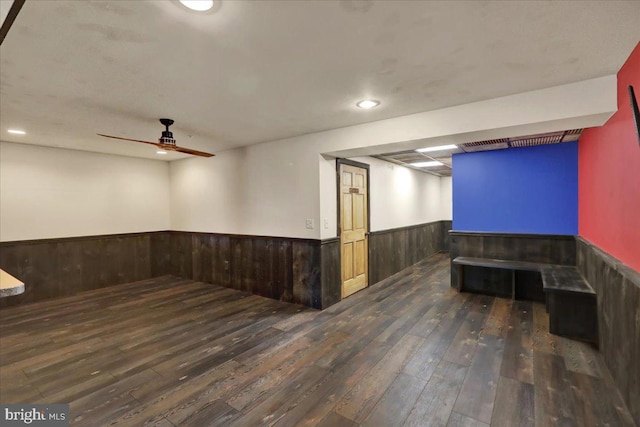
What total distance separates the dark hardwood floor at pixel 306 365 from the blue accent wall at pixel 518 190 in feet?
4.11

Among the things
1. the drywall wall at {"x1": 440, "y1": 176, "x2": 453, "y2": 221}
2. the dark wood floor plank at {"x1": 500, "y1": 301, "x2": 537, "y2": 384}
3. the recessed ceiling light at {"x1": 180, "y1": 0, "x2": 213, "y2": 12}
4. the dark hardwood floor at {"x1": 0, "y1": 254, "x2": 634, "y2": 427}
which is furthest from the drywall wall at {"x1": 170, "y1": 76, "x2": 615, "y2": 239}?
the drywall wall at {"x1": 440, "y1": 176, "x2": 453, "y2": 221}

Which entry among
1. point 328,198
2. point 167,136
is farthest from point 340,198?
point 167,136

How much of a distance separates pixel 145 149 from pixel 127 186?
1199 mm

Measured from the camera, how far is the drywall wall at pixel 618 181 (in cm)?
194

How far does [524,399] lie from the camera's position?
206 centimetres

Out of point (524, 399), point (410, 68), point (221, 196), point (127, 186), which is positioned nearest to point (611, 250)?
point (524, 399)

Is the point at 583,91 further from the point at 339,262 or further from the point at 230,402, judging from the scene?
the point at 230,402

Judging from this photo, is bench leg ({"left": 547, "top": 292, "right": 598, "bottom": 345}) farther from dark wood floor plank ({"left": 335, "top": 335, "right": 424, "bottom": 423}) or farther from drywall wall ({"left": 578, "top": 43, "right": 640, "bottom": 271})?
dark wood floor plank ({"left": 335, "top": 335, "right": 424, "bottom": 423})

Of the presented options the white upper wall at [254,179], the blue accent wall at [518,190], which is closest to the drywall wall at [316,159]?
the white upper wall at [254,179]

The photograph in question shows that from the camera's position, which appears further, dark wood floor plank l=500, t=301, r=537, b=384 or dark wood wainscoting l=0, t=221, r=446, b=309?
dark wood wainscoting l=0, t=221, r=446, b=309

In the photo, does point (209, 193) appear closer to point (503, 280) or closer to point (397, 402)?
point (397, 402)

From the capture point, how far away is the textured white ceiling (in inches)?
58.9

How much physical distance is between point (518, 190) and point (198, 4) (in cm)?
477

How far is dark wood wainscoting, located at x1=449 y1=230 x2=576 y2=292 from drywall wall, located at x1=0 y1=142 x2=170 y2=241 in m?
5.91
